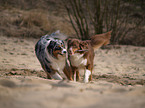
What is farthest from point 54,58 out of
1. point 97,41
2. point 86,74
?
point 97,41

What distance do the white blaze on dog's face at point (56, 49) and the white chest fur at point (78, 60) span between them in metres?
0.23

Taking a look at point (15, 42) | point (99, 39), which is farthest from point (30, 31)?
point (99, 39)

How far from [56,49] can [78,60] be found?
0.46 meters

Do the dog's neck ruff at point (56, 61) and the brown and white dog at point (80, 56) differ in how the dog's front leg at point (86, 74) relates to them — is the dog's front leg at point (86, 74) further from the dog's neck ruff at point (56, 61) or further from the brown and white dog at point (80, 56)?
the dog's neck ruff at point (56, 61)

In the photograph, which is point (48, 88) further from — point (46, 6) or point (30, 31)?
point (46, 6)

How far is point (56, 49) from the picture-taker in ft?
10.6

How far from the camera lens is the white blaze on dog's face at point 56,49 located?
127 inches

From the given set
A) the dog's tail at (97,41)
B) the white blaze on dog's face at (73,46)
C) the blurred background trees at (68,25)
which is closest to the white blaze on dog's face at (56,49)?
the white blaze on dog's face at (73,46)

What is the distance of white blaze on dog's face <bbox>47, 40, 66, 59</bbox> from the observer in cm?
323

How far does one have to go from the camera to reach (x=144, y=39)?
9.73 metres

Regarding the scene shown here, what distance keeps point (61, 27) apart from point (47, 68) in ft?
23.7

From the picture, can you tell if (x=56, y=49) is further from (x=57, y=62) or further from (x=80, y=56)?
(x=80, y=56)

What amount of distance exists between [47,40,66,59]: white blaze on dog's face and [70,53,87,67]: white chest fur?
23 cm

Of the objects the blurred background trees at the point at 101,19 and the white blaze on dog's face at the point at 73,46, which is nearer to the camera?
the white blaze on dog's face at the point at 73,46
